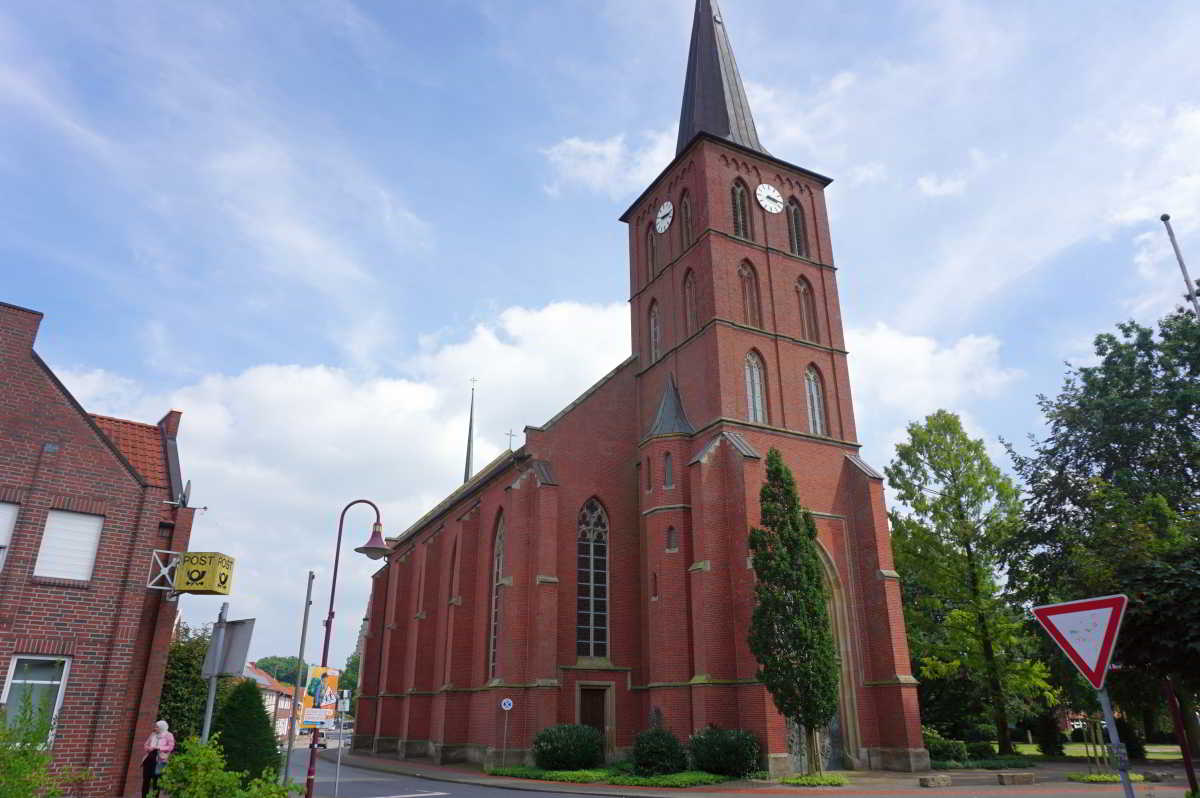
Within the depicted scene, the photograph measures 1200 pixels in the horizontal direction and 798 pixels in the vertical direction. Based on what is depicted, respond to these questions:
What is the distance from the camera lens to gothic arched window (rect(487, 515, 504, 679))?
27.3m

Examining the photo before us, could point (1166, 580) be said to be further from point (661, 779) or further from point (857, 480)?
point (857, 480)

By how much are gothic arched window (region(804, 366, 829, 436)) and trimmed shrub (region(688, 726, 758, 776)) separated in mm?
11900

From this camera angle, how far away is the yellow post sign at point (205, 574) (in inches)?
642

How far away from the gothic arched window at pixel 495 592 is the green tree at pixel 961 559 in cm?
1591

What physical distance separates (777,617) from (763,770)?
13.5ft

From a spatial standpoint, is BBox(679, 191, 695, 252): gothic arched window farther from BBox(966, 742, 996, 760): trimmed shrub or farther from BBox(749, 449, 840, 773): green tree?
BBox(966, 742, 996, 760): trimmed shrub

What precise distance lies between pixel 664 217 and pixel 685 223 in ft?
5.18

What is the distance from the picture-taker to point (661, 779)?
19719 mm

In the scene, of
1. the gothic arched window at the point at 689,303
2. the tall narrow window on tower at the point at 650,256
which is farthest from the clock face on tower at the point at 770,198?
the tall narrow window on tower at the point at 650,256

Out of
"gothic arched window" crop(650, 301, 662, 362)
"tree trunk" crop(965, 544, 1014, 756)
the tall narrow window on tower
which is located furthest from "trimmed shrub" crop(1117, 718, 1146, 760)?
the tall narrow window on tower

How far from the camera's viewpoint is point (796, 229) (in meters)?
32.7

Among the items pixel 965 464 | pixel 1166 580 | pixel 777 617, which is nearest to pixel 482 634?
pixel 777 617

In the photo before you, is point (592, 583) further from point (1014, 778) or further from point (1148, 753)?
point (1148, 753)

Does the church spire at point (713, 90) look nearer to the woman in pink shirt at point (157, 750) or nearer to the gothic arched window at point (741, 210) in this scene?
the gothic arched window at point (741, 210)
